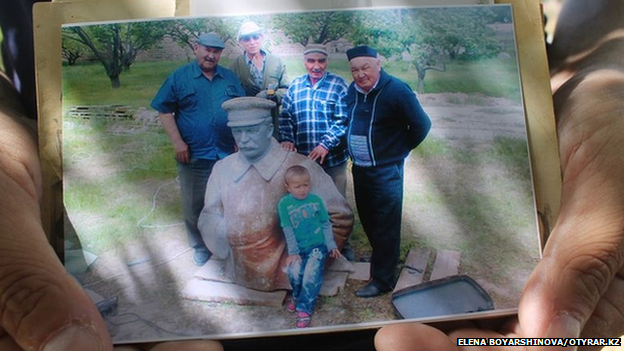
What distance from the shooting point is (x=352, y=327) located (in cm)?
79

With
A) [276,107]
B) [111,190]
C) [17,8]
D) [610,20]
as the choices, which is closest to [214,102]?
Answer: [276,107]

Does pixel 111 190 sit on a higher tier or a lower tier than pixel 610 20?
lower

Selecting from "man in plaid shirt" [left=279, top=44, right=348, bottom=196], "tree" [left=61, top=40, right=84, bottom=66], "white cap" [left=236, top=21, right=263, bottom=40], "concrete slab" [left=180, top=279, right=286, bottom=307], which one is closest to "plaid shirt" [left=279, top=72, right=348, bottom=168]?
"man in plaid shirt" [left=279, top=44, right=348, bottom=196]

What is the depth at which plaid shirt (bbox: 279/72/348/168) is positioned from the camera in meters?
0.81

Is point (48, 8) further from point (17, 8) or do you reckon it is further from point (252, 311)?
point (252, 311)

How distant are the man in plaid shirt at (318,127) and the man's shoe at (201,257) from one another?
0.66 ft

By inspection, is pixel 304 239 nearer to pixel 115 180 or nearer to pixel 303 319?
pixel 303 319

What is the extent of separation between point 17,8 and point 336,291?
2.69ft

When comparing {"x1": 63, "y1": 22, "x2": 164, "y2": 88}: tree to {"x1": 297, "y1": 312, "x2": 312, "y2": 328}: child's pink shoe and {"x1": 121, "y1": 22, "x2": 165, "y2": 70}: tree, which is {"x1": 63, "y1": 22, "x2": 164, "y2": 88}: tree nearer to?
{"x1": 121, "y1": 22, "x2": 165, "y2": 70}: tree

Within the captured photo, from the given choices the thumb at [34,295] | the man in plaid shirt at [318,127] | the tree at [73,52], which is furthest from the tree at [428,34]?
the thumb at [34,295]

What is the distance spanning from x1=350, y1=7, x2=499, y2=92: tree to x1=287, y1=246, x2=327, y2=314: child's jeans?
1.04 ft

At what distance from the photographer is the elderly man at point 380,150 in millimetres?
811

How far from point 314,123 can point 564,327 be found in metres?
0.44

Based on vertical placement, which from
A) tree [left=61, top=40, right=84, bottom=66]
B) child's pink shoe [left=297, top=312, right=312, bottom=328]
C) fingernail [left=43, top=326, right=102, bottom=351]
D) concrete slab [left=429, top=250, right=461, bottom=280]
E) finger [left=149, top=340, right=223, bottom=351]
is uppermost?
tree [left=61, top=40, right=84, bottom=66]
